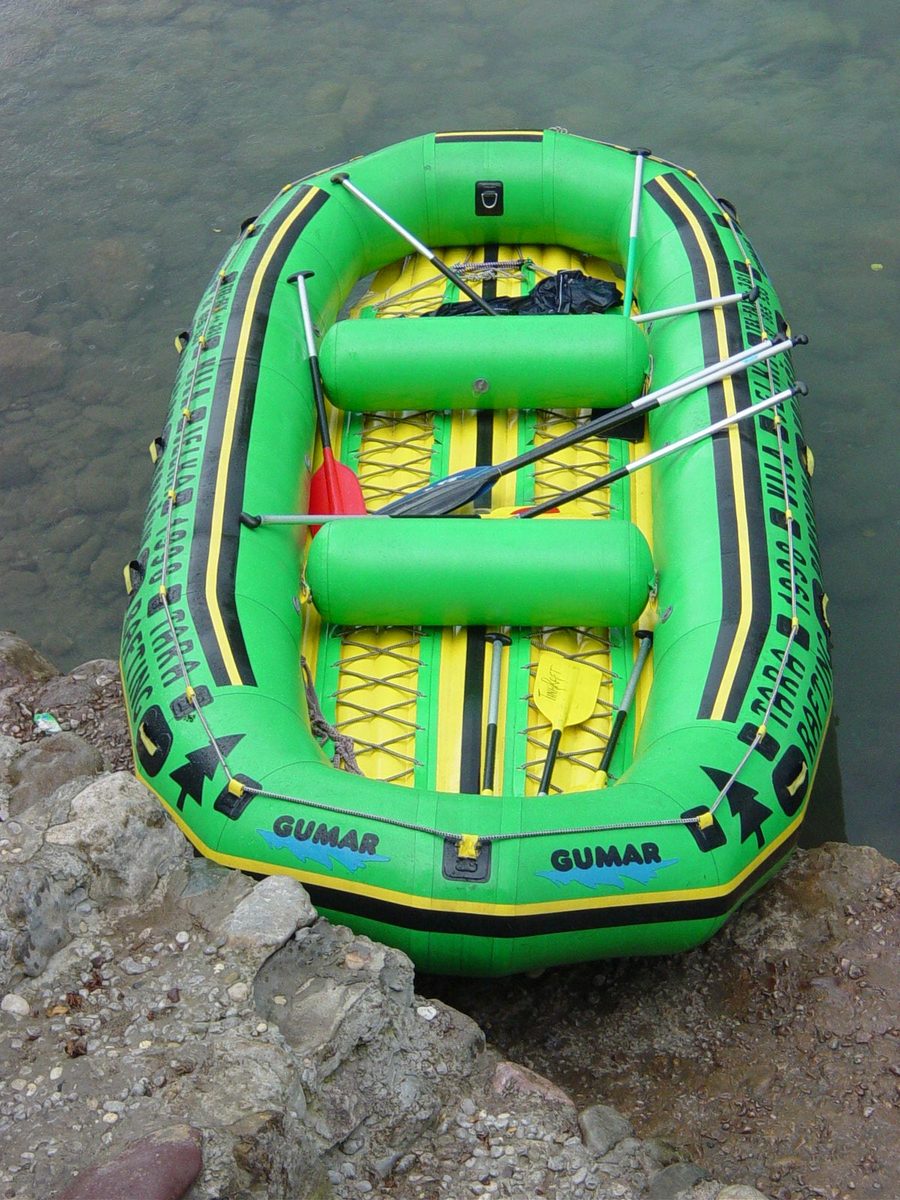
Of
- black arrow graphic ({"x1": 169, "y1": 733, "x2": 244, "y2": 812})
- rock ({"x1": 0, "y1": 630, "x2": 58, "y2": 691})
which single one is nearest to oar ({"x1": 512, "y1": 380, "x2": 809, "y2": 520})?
black arrow graphic ({"x1": 169, "y1": 733, "x2": 244, "y2": 812})

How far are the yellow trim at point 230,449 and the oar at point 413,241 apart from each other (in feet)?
0.57

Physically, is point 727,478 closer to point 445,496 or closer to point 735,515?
point 735,515

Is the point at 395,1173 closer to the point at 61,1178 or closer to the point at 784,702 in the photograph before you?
the point at 61,1178

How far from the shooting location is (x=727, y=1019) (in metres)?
4.77

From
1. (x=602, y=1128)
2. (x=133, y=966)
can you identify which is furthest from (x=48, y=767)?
(x=602, y=1128)

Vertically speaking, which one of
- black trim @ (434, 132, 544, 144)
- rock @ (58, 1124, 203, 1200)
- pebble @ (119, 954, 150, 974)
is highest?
black trim @ (434, 132, 544, 144)

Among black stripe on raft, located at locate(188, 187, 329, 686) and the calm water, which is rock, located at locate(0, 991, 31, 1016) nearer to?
black stripe on raft, located at locate(188, 187, 329, 686)

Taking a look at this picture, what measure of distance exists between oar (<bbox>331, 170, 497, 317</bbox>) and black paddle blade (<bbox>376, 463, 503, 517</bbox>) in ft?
3.92

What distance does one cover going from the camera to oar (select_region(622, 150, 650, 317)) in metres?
6.70

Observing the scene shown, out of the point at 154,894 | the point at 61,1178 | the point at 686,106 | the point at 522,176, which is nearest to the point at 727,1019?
the point at 154,894

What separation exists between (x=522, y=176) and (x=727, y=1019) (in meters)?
4.45

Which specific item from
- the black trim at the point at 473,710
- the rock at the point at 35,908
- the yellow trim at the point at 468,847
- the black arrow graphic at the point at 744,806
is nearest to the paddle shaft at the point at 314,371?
the black trim at the point at 473,710

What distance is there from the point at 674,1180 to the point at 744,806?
127cm

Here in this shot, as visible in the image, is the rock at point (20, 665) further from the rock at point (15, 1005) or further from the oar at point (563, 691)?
the rock at point (15, 1005)
